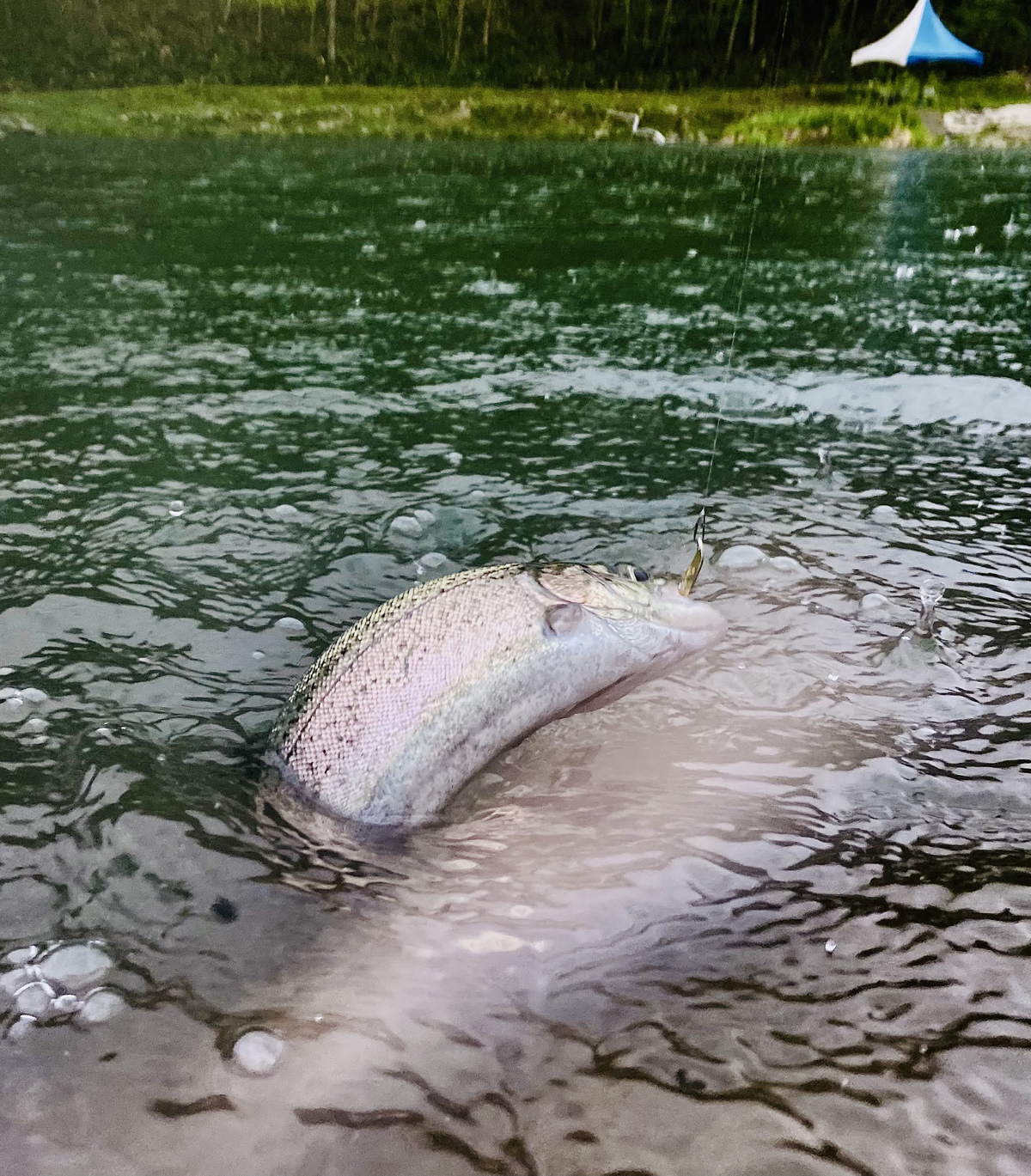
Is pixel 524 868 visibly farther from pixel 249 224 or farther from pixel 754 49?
pixel 754 49

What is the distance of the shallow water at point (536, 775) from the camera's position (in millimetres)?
2445

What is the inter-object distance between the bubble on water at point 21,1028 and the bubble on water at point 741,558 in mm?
3885

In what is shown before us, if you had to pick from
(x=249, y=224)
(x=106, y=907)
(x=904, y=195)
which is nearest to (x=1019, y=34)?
(x=904, y=195)

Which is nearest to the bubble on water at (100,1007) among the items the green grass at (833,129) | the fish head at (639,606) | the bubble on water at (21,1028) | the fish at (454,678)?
the bubble on water at (21,1028)

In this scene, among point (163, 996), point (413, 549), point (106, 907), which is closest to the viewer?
point (163, 996)

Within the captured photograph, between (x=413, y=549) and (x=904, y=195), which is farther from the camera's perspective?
(x=904, y=195)

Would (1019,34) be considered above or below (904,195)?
above

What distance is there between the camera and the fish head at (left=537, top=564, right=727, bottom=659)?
369cm

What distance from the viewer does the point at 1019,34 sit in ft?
182

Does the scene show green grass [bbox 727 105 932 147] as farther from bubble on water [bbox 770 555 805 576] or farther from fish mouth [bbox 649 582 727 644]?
fish mouth [bbox 649 582 727 644]

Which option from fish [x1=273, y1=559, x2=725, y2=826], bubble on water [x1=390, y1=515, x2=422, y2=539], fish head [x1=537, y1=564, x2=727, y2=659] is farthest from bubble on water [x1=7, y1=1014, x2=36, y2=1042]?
bubble on water [x1=390, y1=515, x2=422, y2=539]

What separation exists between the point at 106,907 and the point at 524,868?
53.3 inches

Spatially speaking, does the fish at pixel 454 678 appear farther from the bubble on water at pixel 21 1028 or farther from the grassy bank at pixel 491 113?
the grassy bank at pixel 491 113

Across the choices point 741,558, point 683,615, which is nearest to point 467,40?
point 741,558
